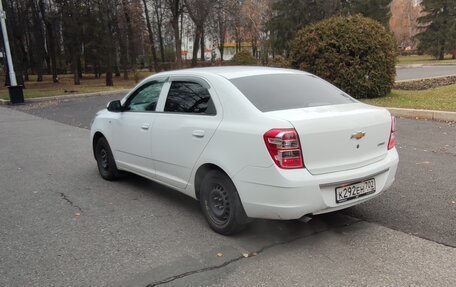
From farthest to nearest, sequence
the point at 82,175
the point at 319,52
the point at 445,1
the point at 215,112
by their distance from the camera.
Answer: the point at 445,1 → the point at 319,52 → the point at 82,175 → the point at 215,112

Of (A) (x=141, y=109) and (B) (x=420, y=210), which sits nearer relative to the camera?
(B) (x=420, y=210)

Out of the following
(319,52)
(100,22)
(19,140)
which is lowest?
(19,140)

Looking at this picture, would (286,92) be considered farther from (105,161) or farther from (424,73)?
(424,73)

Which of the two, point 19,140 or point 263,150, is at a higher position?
point 263,150

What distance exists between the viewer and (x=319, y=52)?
13.5m

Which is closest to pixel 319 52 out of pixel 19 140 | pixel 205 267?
pixel 19 140

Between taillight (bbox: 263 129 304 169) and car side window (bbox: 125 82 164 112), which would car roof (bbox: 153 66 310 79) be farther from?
taillight (bbox: 263 129 304 169)

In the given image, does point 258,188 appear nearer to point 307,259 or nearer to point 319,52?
point 307,259

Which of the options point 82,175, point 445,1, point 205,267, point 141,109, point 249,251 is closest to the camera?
point 205,267

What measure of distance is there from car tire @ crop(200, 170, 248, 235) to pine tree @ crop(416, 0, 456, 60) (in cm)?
4706

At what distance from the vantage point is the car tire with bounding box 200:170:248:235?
13.3 ft

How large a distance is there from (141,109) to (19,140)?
6465 mm

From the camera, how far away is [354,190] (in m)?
3.95

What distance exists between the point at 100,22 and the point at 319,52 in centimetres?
2527
